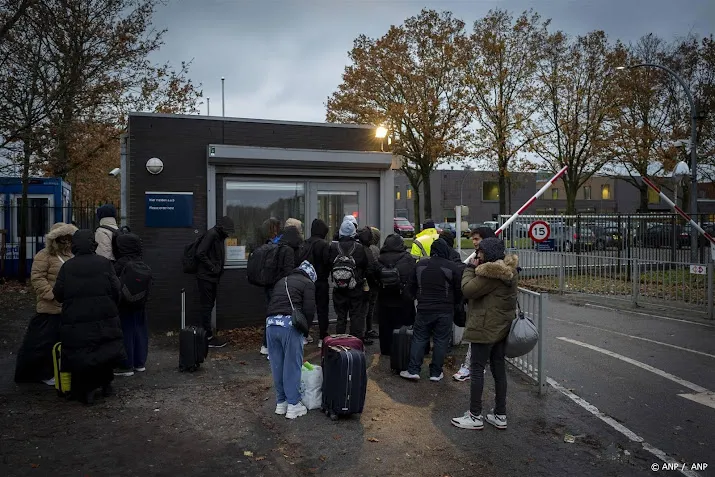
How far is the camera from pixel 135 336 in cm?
750

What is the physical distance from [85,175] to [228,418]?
25094mm

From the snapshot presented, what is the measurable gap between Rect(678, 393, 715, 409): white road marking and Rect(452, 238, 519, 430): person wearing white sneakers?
2636mm

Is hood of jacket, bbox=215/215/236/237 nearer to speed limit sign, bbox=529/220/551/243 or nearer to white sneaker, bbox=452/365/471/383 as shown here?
white sneaker, bbox=452/365/471/383

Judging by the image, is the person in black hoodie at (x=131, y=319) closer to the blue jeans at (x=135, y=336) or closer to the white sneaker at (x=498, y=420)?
the blue jeans at (x=135, y=336)

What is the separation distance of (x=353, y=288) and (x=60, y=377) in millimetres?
3684

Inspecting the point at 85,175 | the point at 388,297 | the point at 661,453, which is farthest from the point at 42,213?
the point at 661,453

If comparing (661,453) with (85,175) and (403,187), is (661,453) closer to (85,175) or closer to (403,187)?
(85,175)

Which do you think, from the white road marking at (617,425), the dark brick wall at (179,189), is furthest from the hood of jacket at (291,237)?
the white road marking at (617,425)

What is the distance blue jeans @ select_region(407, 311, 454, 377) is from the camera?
23.2ft

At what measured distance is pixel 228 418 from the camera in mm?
5930

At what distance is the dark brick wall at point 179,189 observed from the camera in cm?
972

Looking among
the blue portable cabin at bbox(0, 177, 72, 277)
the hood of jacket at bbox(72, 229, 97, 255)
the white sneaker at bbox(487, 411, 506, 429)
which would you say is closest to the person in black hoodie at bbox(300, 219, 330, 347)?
the hood of jacket at bbox(72, 229, 97, 255)

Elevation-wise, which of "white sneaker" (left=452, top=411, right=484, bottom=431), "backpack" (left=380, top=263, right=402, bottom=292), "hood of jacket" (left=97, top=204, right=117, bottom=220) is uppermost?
"hood of jacket" (left=97, top=204, right=117, bottom=220)

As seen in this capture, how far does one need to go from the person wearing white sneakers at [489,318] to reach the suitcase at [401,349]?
65.8 inches
